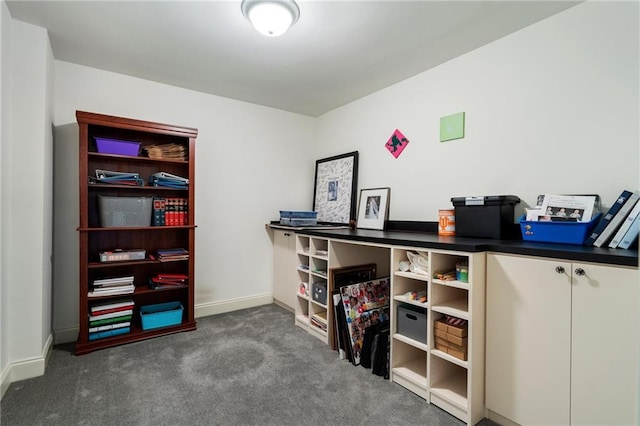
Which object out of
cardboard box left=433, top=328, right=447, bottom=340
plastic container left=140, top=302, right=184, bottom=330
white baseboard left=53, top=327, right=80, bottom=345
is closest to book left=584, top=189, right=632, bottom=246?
cardboard box left=433, top=328, right=447, bottom=340

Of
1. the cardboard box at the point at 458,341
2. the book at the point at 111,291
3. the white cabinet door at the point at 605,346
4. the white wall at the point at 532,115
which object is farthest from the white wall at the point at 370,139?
the cardboard box at the point at 458,341

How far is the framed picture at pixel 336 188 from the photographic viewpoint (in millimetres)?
3246

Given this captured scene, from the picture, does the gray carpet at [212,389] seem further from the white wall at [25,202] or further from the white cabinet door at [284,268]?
the white cabinet door at [284,268]

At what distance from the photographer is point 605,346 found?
1.23m

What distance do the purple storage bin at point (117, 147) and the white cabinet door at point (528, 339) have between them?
8.94ft

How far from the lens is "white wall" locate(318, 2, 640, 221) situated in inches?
63.4

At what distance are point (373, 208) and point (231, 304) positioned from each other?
6.02ft

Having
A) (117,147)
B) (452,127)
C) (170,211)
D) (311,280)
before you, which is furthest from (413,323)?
(117,147)

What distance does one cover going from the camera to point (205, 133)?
314cm

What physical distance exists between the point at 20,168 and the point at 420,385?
287cm

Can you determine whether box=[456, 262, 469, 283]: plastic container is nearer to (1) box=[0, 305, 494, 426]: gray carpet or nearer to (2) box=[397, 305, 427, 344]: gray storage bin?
(2) box=[397, 305, 427, 344]: gray storage bin

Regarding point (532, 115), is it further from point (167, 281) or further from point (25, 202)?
point (25, 202)

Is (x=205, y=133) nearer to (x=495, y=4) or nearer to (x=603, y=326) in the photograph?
(x=495, y=4)

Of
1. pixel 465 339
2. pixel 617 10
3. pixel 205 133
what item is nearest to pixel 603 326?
pixel 465 339
